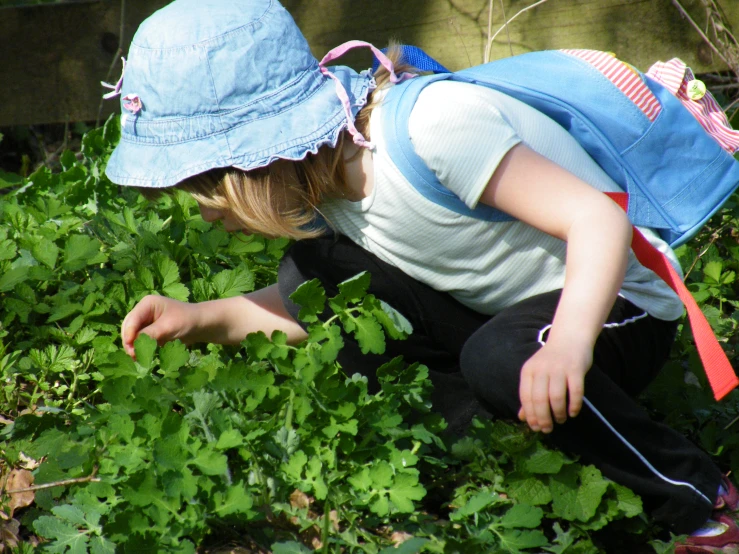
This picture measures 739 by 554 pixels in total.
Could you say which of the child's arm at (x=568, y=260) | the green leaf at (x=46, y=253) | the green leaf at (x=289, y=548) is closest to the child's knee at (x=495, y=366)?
the child's arm at (x=568, y=260)

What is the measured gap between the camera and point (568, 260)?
61.7 inches

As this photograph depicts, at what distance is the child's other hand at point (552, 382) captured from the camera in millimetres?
1465

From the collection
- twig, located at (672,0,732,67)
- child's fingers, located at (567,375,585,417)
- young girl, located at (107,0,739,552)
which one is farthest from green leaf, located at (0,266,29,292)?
twig, located at (672,0,732,67)

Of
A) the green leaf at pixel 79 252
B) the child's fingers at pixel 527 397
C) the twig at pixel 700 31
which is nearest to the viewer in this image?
the child's fingers at pixel 527 397

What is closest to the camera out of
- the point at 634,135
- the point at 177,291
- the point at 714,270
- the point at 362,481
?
the point at 362,481

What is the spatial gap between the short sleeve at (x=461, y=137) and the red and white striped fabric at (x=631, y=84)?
1.12 ft

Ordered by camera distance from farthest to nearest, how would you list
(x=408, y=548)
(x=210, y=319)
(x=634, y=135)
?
(x=210, y=319), (x=634, y=135), (x=408, y=548)

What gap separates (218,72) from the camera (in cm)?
164

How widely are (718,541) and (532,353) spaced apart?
55cm

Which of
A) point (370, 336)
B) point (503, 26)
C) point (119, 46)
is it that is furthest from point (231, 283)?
point (119, 46)

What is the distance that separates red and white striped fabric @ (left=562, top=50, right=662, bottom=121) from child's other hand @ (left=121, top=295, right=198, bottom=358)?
113 cm

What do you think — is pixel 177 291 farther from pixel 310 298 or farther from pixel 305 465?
pixel 305 465

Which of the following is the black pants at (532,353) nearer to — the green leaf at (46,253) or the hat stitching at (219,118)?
the hat stitching at (219,118)

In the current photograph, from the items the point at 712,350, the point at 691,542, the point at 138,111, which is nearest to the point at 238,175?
the point at 138,111
